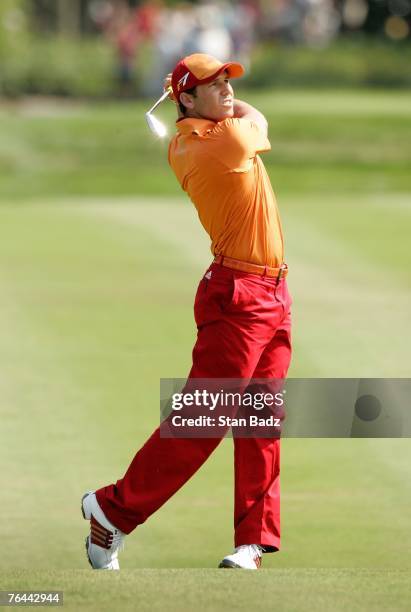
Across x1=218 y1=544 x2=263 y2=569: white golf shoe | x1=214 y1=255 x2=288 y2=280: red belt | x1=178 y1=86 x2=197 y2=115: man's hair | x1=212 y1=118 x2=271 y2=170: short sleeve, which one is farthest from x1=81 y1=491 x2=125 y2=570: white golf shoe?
x1=178 y1=86 x2=197 y2=115: man's hair

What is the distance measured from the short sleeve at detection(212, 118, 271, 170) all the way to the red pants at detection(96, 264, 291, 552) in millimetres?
404

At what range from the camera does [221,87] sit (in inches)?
232

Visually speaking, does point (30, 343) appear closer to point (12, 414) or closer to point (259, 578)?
point (12, 414)

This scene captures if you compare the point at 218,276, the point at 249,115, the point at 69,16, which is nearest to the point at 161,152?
the point at 249,115

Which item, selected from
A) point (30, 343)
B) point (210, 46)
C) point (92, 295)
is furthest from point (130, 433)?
point (210, 46)

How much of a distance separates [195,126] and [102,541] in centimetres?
161

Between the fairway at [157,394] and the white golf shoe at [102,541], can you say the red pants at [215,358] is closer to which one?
the white golf shoe at [102,541]

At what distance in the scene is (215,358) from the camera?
19.0 feet

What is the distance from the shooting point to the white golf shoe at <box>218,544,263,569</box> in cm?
592

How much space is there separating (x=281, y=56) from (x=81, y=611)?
114 ft

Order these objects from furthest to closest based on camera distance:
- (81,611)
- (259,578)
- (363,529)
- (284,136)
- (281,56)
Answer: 1. (281,56)
2. (284,136)
3. (363,529)
4. (259,578)
5. (81,611)

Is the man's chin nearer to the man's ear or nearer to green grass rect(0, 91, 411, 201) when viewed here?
the man's ear

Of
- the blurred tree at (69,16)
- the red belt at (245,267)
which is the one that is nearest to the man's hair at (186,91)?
the red belt at (245,267)

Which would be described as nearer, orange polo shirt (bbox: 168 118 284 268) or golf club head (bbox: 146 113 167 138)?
orange polo shirt (bbox: 168 118 284 268)
